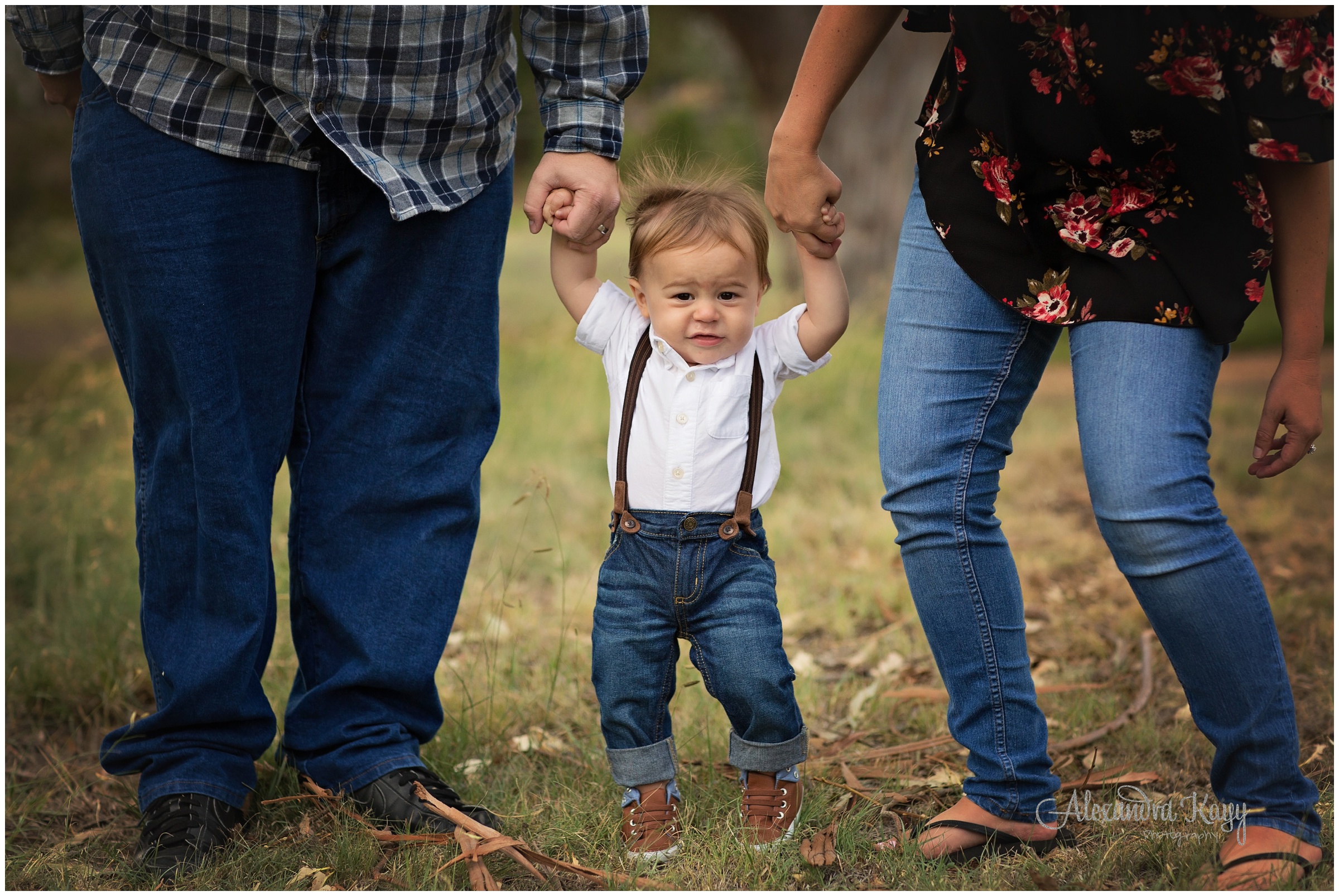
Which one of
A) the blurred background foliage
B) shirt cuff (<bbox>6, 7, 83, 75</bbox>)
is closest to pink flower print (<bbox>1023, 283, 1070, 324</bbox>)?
shirt cuff (<bbox>6, 7, 83, 75</bbox>)

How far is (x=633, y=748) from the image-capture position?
1.93 metres

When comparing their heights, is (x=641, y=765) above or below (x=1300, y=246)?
below

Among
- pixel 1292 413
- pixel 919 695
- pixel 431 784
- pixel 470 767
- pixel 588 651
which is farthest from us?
pixel 588 651

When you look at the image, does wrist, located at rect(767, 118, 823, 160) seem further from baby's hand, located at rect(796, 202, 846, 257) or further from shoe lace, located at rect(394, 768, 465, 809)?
shoe lace, located at rect(394, 768, 465, 809)

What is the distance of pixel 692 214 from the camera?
1.88 m

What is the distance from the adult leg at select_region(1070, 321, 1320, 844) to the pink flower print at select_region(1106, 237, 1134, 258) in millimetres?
103

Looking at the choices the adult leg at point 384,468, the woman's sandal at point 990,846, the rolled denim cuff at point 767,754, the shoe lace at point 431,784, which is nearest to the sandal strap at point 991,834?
the woman's sandal at point 990,846

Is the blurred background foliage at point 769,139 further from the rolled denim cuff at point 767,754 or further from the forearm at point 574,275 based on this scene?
the rolled denim cuff at point 767,754

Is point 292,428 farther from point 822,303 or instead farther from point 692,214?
point 822,303

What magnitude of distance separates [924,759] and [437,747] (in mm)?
1080

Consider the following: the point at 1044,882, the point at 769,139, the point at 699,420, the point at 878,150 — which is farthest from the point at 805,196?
the point at 769,139

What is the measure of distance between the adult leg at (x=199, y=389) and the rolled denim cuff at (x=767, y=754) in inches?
36.6

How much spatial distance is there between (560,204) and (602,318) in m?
0.22

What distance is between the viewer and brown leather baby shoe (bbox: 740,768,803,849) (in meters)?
1.94
